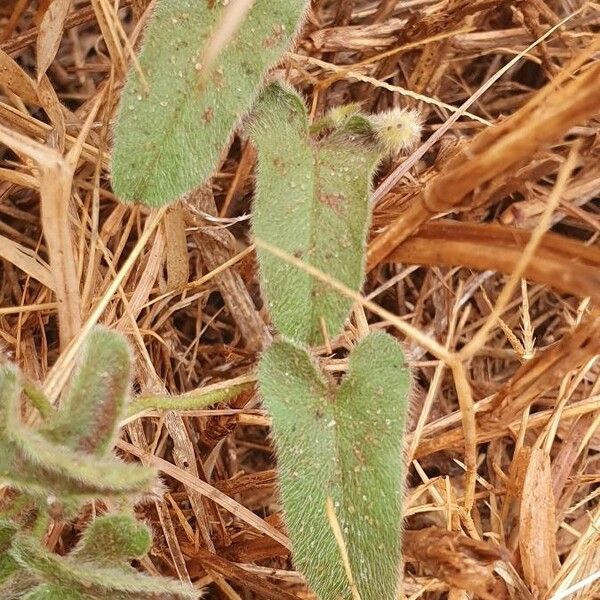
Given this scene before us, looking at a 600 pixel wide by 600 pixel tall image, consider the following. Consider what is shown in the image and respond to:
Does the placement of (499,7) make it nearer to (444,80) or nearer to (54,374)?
(444,80)

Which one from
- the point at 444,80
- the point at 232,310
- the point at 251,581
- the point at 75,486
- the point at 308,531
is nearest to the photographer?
the point at 75,486

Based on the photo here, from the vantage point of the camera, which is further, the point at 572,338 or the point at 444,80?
the point at 444,80

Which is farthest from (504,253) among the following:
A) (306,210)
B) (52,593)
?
(52,593)

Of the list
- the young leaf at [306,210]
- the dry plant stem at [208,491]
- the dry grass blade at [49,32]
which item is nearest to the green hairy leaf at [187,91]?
the young leaf at [306,210]

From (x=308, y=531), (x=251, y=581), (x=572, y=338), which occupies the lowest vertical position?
(x=251, y=581)

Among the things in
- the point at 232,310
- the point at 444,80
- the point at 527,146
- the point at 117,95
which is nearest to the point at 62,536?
the point at 232,310

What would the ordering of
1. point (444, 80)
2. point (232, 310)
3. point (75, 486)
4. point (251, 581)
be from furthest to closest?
point (444, 80) → point (232, 310) → point (251, 581) → point (75, 486)
